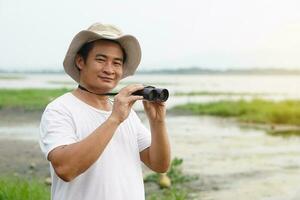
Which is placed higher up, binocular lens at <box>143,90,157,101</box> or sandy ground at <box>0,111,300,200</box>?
binocular lens at <box>143,90,157,101</box>

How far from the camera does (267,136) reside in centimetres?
1809

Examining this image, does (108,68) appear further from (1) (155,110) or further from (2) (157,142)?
(2) (157,142)

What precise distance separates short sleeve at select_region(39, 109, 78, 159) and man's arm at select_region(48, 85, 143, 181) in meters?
A: 0.03

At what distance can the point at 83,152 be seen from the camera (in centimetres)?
234

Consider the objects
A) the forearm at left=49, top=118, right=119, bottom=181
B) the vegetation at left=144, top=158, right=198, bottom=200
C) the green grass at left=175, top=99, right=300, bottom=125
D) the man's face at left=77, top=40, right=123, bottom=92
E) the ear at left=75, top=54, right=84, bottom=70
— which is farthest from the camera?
the green grass at left=175, top=99, right=300, bottom=125

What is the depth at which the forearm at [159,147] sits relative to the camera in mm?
2662

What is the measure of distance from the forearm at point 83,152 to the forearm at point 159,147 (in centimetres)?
32

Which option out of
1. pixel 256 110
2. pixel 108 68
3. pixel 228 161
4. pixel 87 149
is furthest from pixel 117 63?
pixel 256 110

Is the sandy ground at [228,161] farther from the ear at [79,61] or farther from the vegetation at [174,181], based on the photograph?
the ear at [79,61]

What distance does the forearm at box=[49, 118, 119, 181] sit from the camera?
2.34m

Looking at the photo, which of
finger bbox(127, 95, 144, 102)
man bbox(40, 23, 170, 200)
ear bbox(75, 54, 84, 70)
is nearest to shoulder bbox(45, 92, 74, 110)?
man bbox(40, 23, 170, 200)

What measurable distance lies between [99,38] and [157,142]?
1.59 ft

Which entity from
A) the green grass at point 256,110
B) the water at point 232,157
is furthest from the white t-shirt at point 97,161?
the green grass at point 256,110

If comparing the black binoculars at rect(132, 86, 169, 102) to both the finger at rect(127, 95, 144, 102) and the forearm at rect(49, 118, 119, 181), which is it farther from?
the forearm at rect(49, 118, 119, 181)
